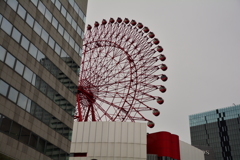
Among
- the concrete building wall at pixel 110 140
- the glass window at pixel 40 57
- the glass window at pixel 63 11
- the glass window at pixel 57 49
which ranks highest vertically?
the glass window at pixel 63 11

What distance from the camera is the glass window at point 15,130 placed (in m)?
26.3

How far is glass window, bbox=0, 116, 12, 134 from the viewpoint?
25.4m

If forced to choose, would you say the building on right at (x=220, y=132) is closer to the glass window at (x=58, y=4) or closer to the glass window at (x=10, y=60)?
the glass window at (x=58, y=4)

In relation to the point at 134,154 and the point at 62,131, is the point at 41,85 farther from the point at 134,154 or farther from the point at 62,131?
the point at 134,154

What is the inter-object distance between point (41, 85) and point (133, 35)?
28.1 metres

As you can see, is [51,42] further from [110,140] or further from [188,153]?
[188,153]

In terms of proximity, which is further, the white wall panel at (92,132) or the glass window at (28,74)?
the white wall panel at (92,132)

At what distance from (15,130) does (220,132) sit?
133 metres

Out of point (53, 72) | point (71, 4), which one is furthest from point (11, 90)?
point (71, 4)

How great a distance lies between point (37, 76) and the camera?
1211 inches

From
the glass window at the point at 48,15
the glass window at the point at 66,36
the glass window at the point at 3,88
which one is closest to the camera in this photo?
the glass window at the point at 3,88

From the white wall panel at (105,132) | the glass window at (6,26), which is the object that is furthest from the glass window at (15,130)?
the white wall panel at (105,132)

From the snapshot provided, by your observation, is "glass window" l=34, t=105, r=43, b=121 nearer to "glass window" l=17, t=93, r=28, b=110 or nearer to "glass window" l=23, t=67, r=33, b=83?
"glass window" l=17, t=93, r=28, b=110

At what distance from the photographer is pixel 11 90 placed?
88.8ft
